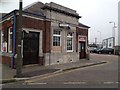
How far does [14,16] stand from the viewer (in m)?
16.9

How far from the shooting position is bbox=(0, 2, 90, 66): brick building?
57.8ft

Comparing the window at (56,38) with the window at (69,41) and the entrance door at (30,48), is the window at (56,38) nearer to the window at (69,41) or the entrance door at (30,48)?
the window at (69,41)

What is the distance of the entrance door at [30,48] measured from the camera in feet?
57.9

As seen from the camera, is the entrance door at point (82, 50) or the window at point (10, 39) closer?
the window at point (10, 39)

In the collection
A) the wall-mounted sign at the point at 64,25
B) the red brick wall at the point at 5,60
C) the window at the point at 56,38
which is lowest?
the red brick wall at the point at 5,60

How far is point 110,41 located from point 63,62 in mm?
38276

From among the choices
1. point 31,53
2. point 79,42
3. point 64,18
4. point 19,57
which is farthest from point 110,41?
point 19,57

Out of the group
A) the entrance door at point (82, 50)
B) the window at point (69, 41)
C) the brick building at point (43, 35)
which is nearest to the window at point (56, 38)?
the brick building at point (43, 35)

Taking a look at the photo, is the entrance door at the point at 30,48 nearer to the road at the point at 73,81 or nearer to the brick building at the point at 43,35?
the brick building at the point at 43,35

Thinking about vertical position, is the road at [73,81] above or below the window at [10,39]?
below

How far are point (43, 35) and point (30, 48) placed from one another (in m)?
1.72

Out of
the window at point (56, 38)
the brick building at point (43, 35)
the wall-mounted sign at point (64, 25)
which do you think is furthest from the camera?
the wall-mounted sign at point (64, 25)

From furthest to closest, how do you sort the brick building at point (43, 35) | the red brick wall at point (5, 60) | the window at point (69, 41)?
the window at point (69, 41), the red brick wall at point (5, 60), the brick building at point (43, 35)

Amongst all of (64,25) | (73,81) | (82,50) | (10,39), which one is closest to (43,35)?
(64,25)
